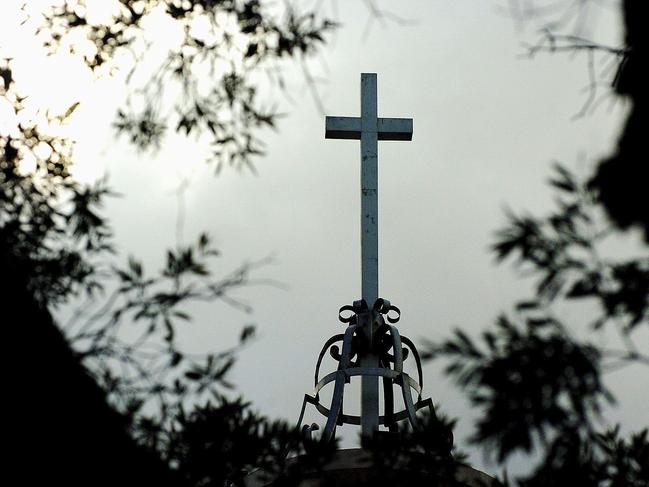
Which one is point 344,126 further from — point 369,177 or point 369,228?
point 369,228

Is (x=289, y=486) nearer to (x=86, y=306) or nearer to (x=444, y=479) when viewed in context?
(x=444, y=479)

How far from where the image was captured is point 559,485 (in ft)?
12.0

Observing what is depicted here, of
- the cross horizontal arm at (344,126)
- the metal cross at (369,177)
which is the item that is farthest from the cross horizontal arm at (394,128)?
the cross horizontal arm at (344,126)

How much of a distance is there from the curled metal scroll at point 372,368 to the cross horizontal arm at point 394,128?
188 cm

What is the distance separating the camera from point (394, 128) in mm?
9656

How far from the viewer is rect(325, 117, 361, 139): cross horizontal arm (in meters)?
9.60

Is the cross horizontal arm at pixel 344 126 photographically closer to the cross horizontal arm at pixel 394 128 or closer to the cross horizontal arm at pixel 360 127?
the cross horizontal arm at pixel 360 127

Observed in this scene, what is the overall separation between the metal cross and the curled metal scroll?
11 cm

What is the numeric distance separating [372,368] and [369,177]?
2009 millimetres

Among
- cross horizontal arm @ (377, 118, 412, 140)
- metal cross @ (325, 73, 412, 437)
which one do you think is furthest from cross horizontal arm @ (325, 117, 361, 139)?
cross horizontal arm @ (377, 118, 412, 140)

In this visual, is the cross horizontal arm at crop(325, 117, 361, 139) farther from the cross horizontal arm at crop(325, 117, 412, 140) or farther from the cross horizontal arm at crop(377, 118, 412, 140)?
the cross horizontal arm at crop(377, 118, 412, 140)

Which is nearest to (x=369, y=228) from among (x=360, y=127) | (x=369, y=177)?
(x=369, y=177)

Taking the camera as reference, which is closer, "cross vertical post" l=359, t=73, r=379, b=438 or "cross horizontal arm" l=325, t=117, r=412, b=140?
"cross vertical post" l=359, t=73, r=379, b=438

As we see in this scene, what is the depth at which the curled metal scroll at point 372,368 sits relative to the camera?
8000mm
